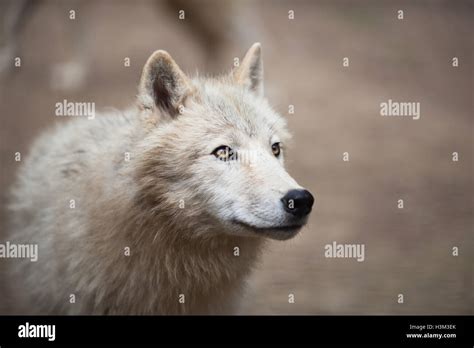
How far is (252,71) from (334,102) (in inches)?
278

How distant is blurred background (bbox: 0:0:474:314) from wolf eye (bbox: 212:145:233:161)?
136cm

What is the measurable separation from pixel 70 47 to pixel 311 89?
16.1 ft

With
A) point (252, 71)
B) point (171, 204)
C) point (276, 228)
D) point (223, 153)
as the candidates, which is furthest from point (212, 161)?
point (252, 71)

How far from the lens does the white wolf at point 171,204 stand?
4598 mm

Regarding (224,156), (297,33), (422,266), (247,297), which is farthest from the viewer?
(297,33)

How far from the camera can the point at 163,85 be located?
494 centimetres

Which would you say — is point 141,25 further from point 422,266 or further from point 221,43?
point 422,266

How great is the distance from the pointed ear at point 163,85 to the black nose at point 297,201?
120cm

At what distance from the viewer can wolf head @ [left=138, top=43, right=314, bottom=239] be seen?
4.43 meters

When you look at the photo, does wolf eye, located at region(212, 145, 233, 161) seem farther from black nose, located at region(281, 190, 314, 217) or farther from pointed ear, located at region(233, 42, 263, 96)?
pointed ear, located at region(233, 42, 263, 96)

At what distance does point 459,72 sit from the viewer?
13500 mm

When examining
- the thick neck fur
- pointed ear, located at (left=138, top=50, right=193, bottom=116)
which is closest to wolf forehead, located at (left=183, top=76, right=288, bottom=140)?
pointed ear, located at (left=138, top=50, right=193, bottom=116)

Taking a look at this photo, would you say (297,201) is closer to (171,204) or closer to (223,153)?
(223,153)

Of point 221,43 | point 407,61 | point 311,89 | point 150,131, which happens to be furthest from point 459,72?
point 150,131
